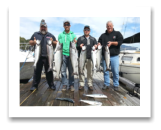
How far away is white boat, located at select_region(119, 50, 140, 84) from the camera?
21.9ft

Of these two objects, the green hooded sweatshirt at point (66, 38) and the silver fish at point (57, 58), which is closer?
the silver fish at point (57, 58)

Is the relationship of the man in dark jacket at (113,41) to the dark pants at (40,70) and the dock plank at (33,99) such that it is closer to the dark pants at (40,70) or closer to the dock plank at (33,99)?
the dark pants at (40,70)

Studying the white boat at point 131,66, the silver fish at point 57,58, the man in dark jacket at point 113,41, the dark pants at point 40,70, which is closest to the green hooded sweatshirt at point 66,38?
the silver fish at point 57,58

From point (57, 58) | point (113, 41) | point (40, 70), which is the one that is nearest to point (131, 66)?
point (113, 41)

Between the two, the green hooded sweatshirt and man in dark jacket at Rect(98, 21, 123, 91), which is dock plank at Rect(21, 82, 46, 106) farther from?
man in dark jacket at Rect(98, 21, 123, 91)

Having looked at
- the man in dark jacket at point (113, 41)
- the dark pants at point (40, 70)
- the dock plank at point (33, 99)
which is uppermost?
the man in dark jacket at point (113, 41)

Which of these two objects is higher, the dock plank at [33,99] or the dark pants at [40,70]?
the dark pants at [40,70]

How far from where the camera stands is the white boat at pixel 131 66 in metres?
6.69

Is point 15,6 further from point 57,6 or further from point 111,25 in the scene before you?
point 111,25

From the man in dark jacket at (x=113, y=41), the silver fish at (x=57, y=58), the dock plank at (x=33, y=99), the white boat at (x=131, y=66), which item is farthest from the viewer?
the white boat at (x=131, y=66)

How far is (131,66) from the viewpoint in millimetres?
7039

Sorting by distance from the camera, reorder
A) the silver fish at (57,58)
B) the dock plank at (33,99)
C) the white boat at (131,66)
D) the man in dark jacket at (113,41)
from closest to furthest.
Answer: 1. the dock plank at (33,99)
2. the silver fish at (57,58)
3. the man in dark jacket at (113,41)
4. the white boat at (131,66)

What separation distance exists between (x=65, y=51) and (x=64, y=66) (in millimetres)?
584

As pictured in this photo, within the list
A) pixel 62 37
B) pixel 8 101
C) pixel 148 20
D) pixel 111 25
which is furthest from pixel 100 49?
pixel 8 101
